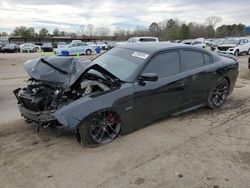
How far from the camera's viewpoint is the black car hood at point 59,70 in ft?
Result: 15.7

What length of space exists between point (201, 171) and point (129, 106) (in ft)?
5.16

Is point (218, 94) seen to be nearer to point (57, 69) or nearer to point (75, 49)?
point (57, 69)

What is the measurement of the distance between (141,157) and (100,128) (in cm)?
83

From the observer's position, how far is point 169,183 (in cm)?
345

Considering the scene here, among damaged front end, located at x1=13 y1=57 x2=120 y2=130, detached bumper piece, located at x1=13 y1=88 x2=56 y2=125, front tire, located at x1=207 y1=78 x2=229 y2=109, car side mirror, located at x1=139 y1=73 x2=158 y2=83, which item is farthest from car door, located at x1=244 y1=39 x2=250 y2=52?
detached bumper piece, located at x1=13 y1=88 x2=56 y2=125

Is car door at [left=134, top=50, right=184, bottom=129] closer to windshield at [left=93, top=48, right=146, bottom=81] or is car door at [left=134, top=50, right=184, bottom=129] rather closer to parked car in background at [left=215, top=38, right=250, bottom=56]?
windshield at [left=93, top=48, right=146, bottom=81]

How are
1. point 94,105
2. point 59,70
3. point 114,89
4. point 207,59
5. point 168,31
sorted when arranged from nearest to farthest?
1. point 94,105
2. point 114,89
3. point 59,70
4. point 207,59
5. point 168,31

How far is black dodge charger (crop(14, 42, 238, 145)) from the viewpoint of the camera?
439 centimetres

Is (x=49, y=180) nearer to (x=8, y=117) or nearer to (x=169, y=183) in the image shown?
(x=169, y=183)

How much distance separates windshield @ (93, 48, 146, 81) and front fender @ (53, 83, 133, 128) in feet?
1.09

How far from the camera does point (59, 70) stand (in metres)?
4.96

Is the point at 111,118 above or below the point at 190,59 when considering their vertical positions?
below

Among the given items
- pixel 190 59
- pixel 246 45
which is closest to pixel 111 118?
pixel 190 59

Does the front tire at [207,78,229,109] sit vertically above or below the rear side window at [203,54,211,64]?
below
